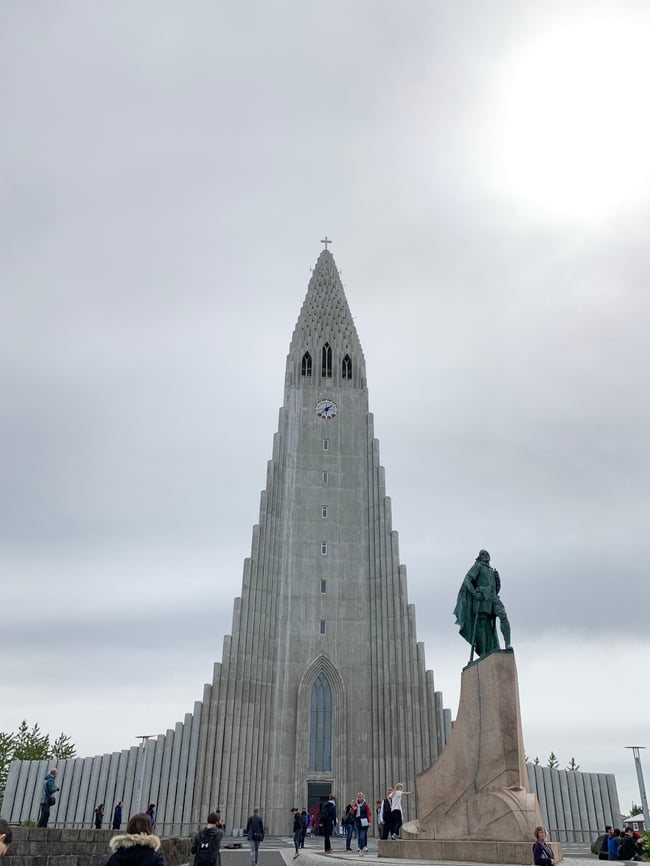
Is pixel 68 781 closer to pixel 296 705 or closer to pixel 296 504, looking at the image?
pixel 296 705

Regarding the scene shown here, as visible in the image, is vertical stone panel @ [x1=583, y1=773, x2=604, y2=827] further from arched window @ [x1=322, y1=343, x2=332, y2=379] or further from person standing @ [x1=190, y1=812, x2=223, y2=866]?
person standing @ [x1=190, y1=812, x2=223, y2=866]

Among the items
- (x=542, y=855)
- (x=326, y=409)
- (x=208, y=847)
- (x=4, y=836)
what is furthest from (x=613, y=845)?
(x=326, y=409)

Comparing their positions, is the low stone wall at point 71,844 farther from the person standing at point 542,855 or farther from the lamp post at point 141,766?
the lamp post at point 141,766

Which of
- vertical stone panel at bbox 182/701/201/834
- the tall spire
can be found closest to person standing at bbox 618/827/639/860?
vertical stone panel at bbox 182/701/201/834

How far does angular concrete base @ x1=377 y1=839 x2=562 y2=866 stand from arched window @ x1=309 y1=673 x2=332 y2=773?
25.5m

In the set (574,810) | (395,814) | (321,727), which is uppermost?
(321,727)

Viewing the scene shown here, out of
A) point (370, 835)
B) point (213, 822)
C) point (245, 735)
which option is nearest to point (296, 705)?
point (245, 735)

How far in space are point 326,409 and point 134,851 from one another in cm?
4189

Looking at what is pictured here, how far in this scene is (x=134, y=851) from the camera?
16.2 feet

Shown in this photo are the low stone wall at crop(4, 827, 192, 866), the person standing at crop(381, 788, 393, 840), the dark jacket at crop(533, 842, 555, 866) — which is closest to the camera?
the dark jacket at crop(533, 842, 555, 866)

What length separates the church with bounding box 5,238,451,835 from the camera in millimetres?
37062

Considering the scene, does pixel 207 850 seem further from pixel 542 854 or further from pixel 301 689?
pixel 301 689

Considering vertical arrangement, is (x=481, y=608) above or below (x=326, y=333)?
below

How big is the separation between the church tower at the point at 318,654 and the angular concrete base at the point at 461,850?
25067 mm
